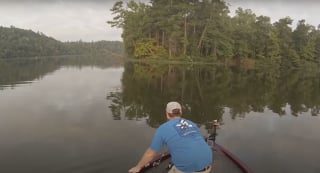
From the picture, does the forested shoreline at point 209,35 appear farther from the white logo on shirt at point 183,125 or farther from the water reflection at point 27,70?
the white logo on shirt at point 183,125

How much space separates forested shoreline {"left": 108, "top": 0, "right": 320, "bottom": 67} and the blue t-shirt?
5214 centimetres

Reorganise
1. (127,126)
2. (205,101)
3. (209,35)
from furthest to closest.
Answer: (209,35) → (205,101) → (127,126)

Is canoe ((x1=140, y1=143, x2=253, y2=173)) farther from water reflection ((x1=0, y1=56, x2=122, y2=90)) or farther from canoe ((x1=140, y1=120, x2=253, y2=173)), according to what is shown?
water reflection ((x1=0, y1=56, x2=122, y2=90))

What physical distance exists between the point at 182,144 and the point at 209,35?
57432mm

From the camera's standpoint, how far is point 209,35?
6059cm

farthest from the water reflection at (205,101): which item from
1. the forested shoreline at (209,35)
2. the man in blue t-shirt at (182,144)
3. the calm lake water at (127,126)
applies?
the forested shoreline at (209,35)

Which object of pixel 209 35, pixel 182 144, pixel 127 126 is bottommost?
pixel 127 126

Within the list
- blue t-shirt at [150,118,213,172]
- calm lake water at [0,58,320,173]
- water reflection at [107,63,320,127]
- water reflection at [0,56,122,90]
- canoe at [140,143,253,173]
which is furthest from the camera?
water reflection at [0,56,122,90]

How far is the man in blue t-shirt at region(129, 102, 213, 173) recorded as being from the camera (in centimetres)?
485

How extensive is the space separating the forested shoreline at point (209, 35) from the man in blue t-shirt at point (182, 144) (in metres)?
52.1

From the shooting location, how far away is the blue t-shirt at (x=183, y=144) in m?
4.85

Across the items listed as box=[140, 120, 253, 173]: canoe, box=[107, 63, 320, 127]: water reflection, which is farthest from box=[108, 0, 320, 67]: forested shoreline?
box=[140, 120, 253, 173]: canoe

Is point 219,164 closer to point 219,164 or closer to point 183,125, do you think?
point 219,164

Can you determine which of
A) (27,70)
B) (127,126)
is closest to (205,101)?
(127,126)
